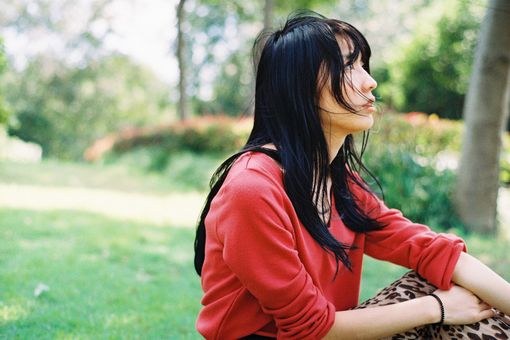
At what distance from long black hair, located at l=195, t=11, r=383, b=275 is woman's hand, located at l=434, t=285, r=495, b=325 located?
310 mm

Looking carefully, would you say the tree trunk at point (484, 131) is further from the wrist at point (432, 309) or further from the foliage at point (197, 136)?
the foliage at point (197, 136)

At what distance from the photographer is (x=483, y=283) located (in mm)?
1726

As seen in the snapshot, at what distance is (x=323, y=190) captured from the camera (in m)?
1.76

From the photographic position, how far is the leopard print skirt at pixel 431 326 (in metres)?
1.60

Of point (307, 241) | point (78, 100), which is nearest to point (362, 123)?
point (307, 241)

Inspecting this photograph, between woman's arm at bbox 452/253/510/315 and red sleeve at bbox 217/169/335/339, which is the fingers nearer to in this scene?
woman's arm at bbox 452/253/510/315

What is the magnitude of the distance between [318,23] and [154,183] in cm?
811

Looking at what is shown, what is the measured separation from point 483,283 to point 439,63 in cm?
1301

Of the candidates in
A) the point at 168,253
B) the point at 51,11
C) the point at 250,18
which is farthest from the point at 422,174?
the point at 51,11

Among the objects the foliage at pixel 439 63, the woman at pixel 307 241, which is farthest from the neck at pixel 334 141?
the foliage at pixel 439 63

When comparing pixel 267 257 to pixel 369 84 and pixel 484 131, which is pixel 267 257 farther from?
pixel 484 131

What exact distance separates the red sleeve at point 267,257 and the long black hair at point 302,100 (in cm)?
17

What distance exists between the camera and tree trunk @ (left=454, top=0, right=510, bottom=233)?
5.26m

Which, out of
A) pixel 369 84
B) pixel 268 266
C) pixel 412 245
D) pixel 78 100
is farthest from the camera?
pixel 78 100
